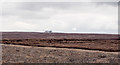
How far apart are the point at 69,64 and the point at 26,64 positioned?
462 centimetres

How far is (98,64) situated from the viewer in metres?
22.1

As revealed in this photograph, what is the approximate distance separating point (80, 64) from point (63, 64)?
1.84 meters

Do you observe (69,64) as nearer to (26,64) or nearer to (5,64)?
(26,64)

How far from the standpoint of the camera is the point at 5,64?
70.1 feet

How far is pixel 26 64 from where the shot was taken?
21266 mm

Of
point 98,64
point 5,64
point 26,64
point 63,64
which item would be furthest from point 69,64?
point 5,64

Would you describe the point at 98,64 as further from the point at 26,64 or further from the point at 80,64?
the point at 26,64

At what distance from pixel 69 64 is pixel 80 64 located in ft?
3.91

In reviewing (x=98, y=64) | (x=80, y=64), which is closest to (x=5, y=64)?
(x=80, y=64)

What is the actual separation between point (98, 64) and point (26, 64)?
7.84 metres

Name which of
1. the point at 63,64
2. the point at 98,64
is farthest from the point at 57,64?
the point at 98,64

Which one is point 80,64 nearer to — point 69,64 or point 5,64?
point 69,64

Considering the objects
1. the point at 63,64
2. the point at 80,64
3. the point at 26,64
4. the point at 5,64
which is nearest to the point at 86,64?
the point at 80,64

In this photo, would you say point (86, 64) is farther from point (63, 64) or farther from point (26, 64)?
point (26, 64)
